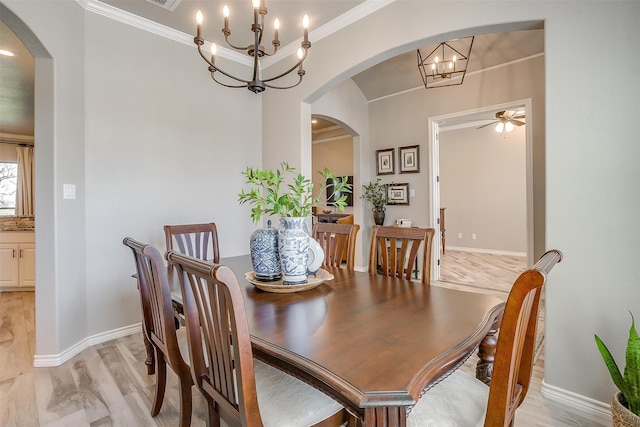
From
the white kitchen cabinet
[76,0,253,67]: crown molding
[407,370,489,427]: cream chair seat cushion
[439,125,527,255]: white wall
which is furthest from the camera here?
[439,125,527,255]: white wall

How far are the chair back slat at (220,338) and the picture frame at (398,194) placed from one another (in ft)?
13.0

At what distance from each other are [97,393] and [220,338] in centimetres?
159

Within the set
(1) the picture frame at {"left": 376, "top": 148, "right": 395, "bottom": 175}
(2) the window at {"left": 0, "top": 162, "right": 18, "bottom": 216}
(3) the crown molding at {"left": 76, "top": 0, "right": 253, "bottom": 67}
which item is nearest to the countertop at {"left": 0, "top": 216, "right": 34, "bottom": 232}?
(2) the window at {"left": 0, "top": 162, "right": 18, "bottom": 216}

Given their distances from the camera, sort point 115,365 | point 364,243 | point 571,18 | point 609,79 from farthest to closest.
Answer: point 364,243 → point 115,365 → point 571,18 → point 609,79

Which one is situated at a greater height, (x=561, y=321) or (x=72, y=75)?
(x=72, y=75)

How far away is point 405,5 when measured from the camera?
2.36 meters

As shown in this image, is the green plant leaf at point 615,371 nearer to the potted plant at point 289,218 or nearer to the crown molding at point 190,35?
the potted plant at point 289,218

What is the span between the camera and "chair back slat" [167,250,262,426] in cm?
77

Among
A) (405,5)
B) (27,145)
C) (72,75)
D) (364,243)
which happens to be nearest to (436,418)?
(405,5)

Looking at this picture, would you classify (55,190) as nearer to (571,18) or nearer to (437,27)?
(437,27)

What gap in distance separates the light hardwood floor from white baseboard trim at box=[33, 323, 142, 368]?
1.6 inches

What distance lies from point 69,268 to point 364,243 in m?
3.78

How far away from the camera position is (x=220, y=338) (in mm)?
915

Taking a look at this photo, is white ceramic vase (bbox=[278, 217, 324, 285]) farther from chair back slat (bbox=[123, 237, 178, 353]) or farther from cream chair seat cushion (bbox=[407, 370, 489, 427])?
cream chair seat cushion (bbox=[407, 370, 489, 427])
